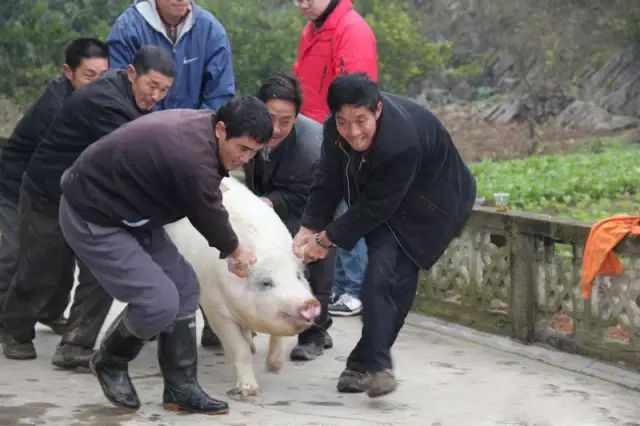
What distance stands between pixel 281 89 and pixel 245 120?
1205 millimetres

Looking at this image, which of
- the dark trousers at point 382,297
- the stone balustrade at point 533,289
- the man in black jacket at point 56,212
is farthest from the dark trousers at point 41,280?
the stone balustrade at point 533,289

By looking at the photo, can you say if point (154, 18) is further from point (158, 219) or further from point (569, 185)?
point (569, 185)

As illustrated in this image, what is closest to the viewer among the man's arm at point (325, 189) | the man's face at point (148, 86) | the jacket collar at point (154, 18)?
the man's face at point (148, 86)

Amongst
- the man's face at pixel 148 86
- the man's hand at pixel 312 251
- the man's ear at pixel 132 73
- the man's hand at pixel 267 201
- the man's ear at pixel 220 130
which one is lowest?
the man's hand at pixel 312 251

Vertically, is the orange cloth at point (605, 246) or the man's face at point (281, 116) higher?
the man's face at point (281, 116)

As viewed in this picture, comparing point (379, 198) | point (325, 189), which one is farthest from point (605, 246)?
point (325, 189)

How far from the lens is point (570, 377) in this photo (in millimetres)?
6574

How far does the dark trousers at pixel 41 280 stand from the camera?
6504mm

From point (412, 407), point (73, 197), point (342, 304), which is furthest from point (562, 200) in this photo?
point (73, 197)

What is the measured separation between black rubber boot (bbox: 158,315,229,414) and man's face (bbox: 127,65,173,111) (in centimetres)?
111

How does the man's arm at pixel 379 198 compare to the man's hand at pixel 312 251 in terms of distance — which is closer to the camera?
the man's arm at pixel 379 198

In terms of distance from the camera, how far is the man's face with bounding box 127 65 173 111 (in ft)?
19.7

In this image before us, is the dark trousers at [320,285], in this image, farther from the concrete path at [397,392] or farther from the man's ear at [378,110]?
the man's ear at [378,110]

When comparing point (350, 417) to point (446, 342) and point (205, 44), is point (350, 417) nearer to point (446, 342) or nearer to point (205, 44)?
point (446, 342)
